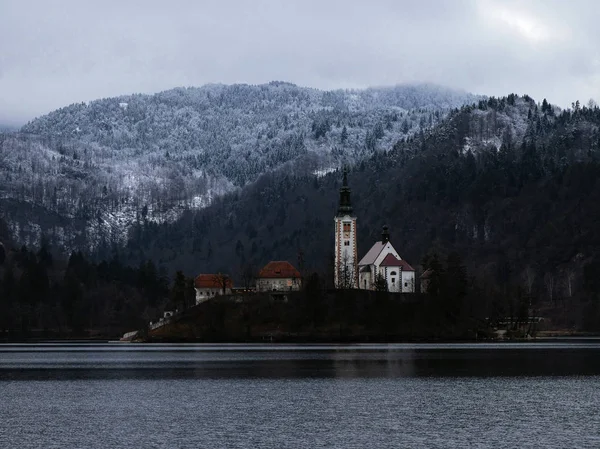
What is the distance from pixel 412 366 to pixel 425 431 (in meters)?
64.8

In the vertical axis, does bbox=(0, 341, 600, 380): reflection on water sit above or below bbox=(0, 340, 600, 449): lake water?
above

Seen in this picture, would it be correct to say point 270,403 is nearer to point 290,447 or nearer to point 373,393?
point 373,393

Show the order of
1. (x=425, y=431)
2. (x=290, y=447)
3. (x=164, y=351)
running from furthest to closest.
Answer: (x=164, y=351) < (x=425, y=431) < (x=290, y=447)

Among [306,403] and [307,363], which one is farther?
[307,363]

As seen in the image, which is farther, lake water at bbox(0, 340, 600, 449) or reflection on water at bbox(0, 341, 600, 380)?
reflection on water at bbox(0, 341, 600, 380)

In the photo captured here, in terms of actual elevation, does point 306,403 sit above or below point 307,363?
below

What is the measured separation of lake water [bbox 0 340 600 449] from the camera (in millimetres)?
75875

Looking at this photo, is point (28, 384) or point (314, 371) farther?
point (314, 371)

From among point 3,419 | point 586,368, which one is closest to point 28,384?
point 3,419

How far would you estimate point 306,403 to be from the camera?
320ft

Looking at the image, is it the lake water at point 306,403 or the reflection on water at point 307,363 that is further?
the reflection on water at point 307,363

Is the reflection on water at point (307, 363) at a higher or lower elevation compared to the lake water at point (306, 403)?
higher

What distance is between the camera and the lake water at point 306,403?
249ft

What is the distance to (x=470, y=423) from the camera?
82.6m
